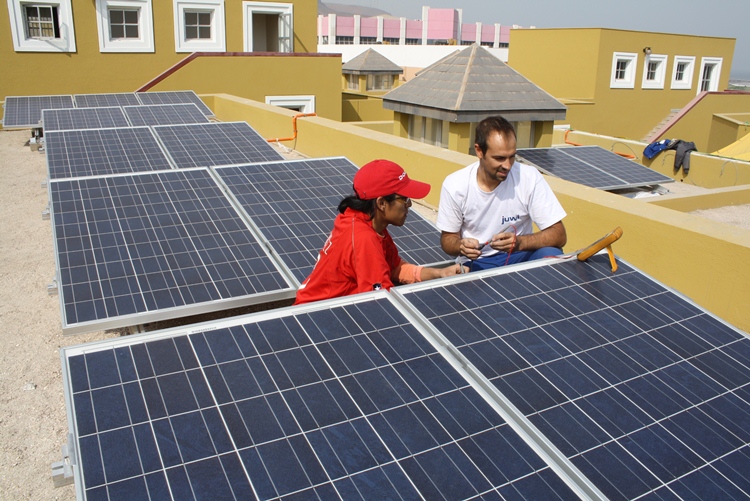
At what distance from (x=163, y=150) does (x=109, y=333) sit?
15.3 ft

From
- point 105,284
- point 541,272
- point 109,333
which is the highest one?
point 541,272

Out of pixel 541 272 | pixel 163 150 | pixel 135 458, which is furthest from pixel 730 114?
pixel 135 458

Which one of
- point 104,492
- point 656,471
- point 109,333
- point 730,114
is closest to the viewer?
point 104,492

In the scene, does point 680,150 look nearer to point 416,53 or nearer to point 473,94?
point 473,94

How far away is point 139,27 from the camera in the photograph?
2272 centimetres

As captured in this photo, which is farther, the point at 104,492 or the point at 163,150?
the point at 163,150

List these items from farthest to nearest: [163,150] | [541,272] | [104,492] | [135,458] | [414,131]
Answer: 1. [414,131]
2. [163,150]
3. [541,272]
4. [135,458]
5. [104,492]

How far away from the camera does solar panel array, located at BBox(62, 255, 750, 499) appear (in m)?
2.24

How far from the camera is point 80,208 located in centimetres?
581

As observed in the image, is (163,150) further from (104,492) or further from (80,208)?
(104,492)

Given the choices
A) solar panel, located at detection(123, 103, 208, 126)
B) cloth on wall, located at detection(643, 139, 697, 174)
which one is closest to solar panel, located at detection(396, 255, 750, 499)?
solar panel, located at detection(123, 103, 208, 126)

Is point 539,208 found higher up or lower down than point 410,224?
higher up

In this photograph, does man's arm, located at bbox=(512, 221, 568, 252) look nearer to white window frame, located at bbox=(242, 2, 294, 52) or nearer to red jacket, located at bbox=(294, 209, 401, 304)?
red jacket, located at bbox=(294, 209, 401, 304)

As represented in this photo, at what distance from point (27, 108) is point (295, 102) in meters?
10.2
